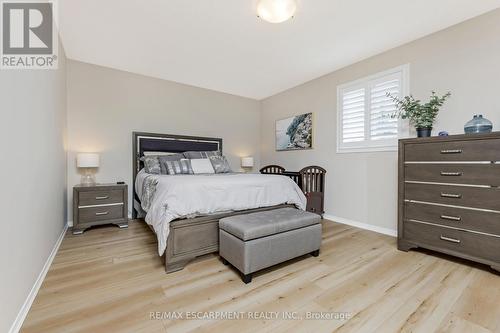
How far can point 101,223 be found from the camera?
3010 millimetres

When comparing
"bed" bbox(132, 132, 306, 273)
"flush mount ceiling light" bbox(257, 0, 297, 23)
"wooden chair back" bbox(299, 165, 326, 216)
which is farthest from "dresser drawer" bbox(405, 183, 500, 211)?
"flush mount ceiling light" bbox(257, 0, 297, 23)

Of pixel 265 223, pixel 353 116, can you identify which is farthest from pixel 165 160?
pixel 353 116

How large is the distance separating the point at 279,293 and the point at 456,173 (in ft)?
6.34

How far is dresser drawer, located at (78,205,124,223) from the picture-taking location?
290cm

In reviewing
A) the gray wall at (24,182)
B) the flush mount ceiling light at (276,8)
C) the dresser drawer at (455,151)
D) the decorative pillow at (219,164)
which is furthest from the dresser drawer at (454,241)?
the gray wall at (24,182)

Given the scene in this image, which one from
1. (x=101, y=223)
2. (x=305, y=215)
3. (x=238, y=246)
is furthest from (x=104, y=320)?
(x=101, y=223)

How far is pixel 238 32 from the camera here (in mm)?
2539

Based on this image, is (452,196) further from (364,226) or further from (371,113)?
(371,113)

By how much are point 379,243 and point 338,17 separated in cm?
255

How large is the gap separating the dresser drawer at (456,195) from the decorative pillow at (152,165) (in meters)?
3.23

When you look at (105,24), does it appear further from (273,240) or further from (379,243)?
(379,243)

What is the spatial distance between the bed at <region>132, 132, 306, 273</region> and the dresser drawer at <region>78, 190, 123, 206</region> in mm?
685

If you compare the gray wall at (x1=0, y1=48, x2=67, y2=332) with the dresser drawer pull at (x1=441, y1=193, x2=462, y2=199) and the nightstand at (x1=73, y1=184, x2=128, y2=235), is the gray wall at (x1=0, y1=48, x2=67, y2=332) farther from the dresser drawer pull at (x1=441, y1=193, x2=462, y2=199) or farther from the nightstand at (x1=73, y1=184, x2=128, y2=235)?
the dresser drawer pull at (x1=441, y1=193, x2=462, y2=199)
